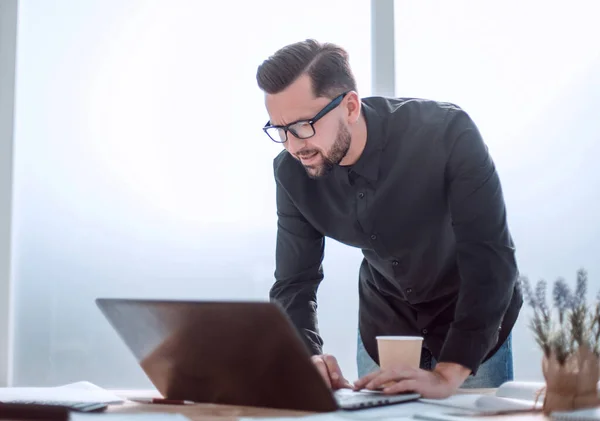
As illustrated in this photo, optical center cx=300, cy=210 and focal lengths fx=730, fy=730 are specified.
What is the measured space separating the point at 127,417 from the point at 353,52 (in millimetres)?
2409

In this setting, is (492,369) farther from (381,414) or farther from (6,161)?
(6,161)

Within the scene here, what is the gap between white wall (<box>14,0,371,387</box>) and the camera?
3.07 metres

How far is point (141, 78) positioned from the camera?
10.3 ft

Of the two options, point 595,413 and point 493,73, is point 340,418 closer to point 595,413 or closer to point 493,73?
point 595,413

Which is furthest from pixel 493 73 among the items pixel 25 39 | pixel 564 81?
pixel 25 39

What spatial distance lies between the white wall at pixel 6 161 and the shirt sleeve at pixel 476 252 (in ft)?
6.70

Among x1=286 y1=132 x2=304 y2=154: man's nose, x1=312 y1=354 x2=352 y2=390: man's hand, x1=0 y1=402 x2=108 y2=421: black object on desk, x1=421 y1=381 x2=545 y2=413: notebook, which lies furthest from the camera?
x1=286 y1=132 x2=304 y2=154: man's nose

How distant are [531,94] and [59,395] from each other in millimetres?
2515

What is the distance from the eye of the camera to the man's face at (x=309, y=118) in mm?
1726

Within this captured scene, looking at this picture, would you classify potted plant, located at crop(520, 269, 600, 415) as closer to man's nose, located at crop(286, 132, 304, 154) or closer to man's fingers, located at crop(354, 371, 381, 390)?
man's fingers, located at crop(354, 371, 381, 390)

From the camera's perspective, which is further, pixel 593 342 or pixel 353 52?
pixel 353 52

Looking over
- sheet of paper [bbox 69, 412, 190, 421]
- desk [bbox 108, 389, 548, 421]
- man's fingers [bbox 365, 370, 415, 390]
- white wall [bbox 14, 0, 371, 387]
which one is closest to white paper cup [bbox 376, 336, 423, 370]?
man's fingers [bbox 365, 370, 415, 390]

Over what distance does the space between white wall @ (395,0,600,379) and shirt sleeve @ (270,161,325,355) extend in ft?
4.37

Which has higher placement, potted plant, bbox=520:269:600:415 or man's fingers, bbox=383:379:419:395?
potted plant, bbox=520:269:600:415
